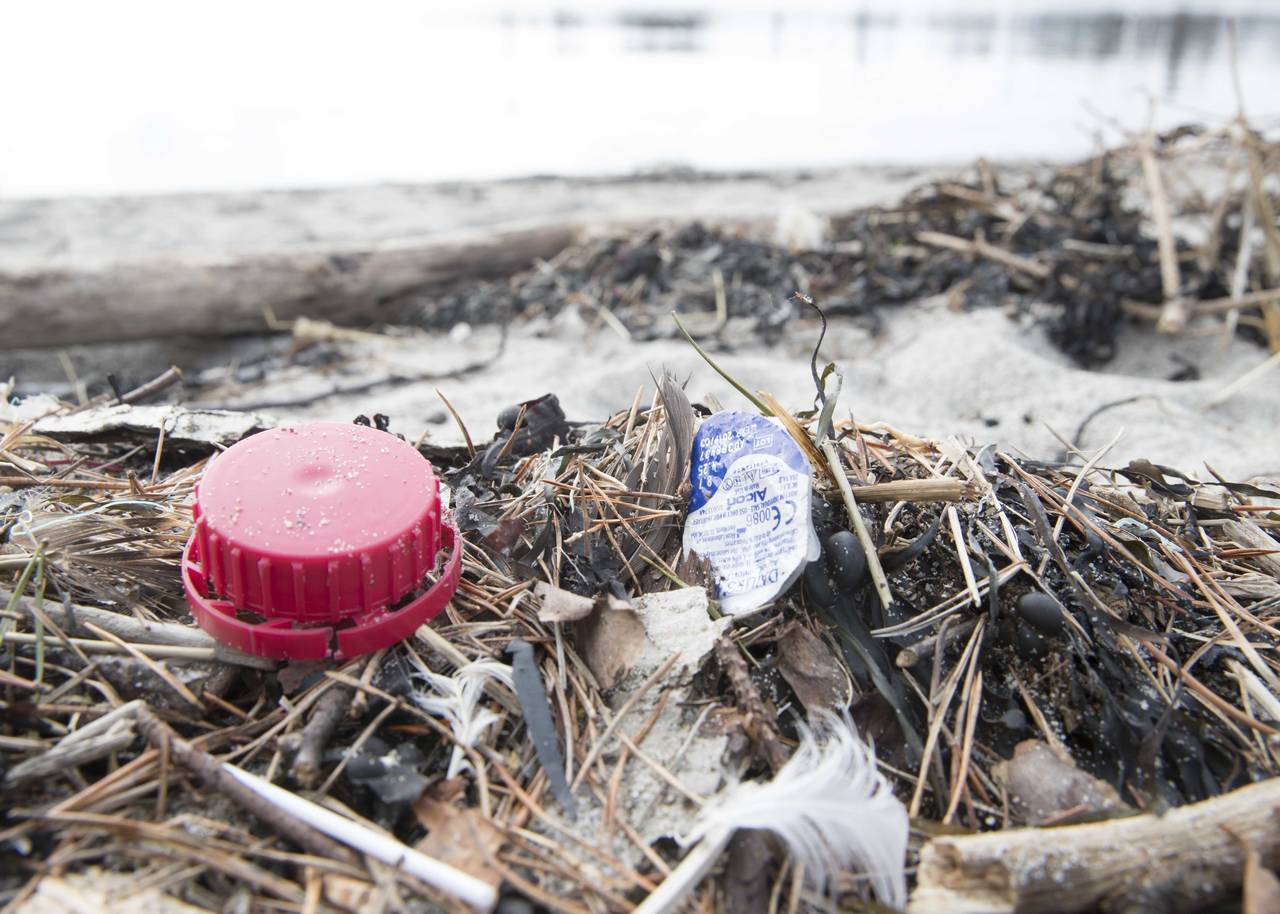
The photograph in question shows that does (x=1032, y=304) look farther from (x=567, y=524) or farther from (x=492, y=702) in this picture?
(x=492, y=702)

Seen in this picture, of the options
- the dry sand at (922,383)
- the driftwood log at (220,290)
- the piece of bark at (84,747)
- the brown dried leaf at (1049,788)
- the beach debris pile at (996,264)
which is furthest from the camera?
the driftwood log at (220,290)

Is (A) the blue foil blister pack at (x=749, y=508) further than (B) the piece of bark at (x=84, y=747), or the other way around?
(A) the blue foil blister pack at (x=749, y=508)

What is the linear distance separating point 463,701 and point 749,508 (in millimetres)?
624

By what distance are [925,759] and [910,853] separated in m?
0.16

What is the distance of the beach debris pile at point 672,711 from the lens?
1.22 meters

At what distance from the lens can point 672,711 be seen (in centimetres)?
148

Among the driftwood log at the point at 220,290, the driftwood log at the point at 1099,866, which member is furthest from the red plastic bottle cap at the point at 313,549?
the driftwood log at the point at 220,290

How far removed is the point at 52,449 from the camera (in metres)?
2.19

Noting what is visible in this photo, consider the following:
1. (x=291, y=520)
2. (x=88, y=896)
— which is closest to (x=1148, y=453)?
(x=291, y=520)

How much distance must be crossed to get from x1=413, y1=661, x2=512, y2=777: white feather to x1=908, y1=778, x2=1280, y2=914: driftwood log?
0.67 metres

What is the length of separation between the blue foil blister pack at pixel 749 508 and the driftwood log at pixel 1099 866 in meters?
0.52

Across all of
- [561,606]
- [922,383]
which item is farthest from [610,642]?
[922,383]

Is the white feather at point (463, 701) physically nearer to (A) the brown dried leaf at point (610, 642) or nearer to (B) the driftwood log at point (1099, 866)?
(A) the brown dried leaf at point (610, 642)

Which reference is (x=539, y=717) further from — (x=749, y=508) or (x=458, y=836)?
(x=749, y=508)
